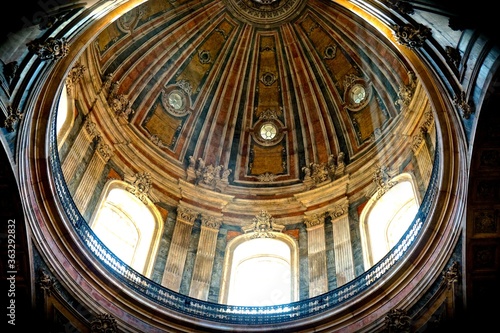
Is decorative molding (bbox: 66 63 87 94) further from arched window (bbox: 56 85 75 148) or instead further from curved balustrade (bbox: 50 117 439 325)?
curved balustrade (bbox: 50 117 439 325)

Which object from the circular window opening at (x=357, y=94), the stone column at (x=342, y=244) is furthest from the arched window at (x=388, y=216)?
the circular window opening at (x=357, y=94)

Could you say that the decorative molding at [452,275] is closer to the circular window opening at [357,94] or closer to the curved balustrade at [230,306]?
the curved balustrade at [230,306]

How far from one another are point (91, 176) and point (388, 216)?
402 inches

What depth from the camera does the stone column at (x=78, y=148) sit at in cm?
2083

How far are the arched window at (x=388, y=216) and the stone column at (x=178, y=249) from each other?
6079 mm

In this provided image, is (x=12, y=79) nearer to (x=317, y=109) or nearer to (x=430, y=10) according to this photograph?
(x=430, y=10)

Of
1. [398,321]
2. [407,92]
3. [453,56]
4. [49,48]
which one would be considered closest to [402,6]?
[453,56]

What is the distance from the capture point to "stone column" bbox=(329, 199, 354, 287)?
68.3ft

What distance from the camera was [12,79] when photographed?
47.7 feet

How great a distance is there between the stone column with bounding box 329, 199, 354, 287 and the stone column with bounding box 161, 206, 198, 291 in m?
5.12

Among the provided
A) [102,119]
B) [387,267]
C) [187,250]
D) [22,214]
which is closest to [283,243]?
[187,250]

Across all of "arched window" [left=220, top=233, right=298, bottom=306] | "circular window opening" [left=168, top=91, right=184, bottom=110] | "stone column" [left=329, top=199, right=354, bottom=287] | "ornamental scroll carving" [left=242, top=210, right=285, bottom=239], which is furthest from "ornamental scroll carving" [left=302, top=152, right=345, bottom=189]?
"circular window opening" [left=168, top=91, right=184, bottom=110]

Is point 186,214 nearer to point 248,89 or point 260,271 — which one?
point 260,271

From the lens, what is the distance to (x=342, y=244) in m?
22.1
